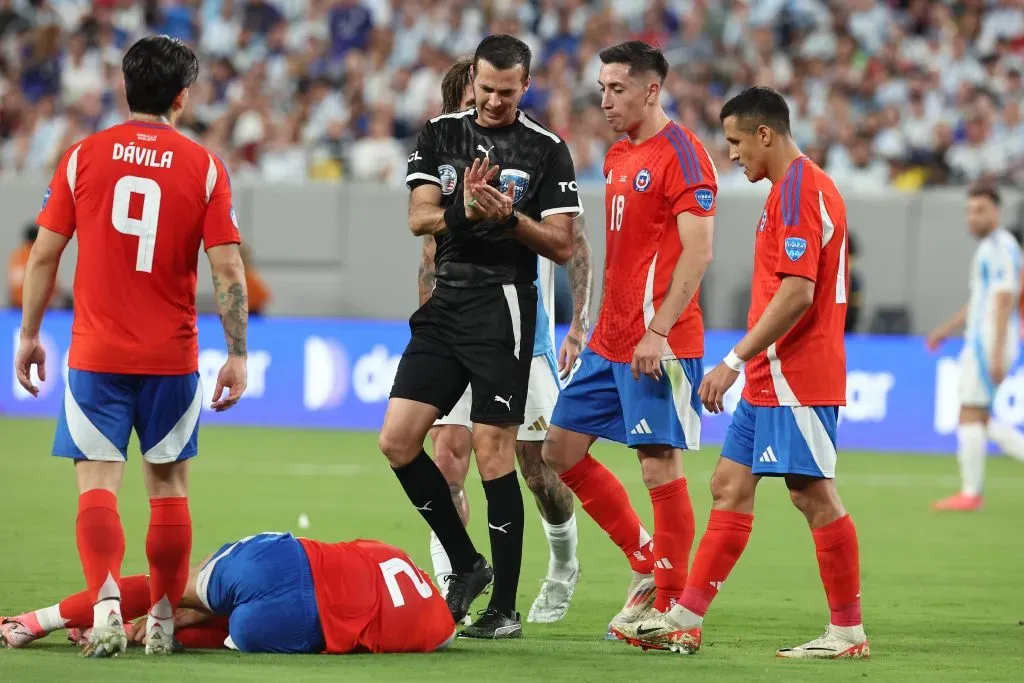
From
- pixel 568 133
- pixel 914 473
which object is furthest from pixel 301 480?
pixel 568 133

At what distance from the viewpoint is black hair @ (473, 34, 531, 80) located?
6.11 meters

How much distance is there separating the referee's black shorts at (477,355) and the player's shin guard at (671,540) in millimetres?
735

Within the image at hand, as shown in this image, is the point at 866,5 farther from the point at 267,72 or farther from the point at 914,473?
the point at 914,473

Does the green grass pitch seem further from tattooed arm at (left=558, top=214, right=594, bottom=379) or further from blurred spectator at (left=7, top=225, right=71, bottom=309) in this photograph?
blurred spectator at (left=7, top=225, right=71, bottom=309)

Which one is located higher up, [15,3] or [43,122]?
[15,3]

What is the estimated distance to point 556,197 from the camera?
628 cm

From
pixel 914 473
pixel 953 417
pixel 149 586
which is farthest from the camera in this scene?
pixel 953 417

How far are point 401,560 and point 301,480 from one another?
20.9 ft

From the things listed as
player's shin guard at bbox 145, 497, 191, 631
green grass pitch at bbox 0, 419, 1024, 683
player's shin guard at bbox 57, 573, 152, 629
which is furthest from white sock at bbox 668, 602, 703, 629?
player's shin guard at bbox 57, 573, 152, 629

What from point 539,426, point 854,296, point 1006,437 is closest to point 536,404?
point 539,426

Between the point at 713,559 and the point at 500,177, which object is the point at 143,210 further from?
the point at 713,559

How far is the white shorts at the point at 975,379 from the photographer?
11492mm

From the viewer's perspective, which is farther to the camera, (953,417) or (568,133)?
(568,133)

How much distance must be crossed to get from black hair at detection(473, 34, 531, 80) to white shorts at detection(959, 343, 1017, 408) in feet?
20.8
